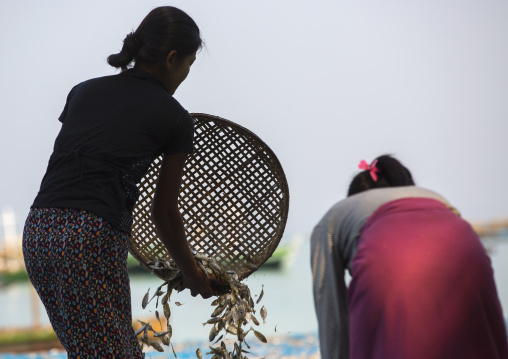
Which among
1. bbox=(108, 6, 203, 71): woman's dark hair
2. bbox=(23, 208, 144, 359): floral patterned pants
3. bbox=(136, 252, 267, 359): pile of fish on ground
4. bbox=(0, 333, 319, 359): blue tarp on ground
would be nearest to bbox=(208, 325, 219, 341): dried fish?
bbox=(136, 252, 267, 359): pile of fish on ground

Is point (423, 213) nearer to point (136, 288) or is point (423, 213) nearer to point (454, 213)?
point (454, 213)

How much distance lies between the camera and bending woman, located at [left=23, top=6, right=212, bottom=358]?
1617mm

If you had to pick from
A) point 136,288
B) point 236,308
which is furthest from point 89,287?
point 136,288

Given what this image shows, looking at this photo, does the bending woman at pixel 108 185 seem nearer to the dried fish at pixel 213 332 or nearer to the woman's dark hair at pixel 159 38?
the woman's dark hair at pixel 159 38

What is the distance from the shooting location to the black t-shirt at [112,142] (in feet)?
5.40

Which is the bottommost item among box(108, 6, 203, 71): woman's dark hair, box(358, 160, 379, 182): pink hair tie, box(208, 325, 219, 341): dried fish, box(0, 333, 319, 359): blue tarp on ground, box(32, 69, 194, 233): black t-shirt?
box(0, 333, 319, 359): blue tarp on ground

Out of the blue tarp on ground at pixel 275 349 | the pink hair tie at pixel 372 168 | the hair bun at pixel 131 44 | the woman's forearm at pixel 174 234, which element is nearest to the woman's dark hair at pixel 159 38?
the hair bun at pixel 131 44

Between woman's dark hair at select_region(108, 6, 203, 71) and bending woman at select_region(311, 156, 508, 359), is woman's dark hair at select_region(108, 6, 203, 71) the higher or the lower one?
the higher one

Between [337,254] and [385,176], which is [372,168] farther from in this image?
[337,254]

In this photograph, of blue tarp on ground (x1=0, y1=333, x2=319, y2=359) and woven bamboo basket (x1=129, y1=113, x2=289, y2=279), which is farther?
blue tarp on ground (x1=0, y1=333, x2=319, y2=359)

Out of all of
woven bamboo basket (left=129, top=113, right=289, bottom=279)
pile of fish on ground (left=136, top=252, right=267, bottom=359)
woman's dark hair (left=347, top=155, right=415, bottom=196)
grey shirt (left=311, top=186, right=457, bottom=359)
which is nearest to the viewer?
grey shirt (left=311, top=186, right=457, bottom=359)

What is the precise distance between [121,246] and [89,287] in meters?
0.12

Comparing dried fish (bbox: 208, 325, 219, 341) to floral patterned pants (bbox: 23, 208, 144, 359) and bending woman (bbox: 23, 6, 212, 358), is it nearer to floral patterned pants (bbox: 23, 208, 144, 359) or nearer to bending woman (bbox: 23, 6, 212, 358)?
bending woman (bbox: 23, 6, 212, 358)

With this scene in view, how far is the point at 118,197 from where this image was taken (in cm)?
168
